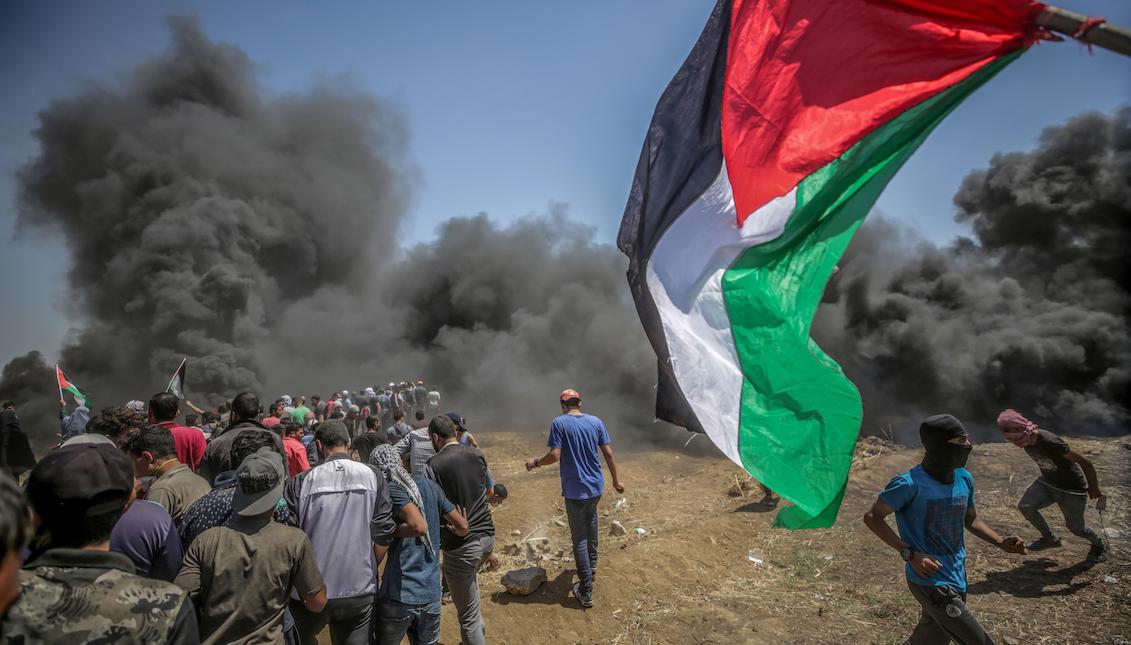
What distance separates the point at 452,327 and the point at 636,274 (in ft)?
92.3

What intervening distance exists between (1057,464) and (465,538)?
5.14m

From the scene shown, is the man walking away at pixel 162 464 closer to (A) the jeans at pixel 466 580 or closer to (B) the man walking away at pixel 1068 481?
(A) the jeans at pixel 466 580

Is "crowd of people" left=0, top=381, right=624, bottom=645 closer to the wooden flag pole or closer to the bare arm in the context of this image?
the wooden flag pole

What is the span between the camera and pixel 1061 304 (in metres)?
16.0

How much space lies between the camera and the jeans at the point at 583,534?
4.80 m

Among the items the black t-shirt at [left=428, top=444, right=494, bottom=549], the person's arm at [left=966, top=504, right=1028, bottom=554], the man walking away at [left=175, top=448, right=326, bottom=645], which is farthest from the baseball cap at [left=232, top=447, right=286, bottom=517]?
the person's arm at [left=966, top=504, right=1028, bottom=554]

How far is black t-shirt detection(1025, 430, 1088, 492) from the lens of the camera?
16.4 feet

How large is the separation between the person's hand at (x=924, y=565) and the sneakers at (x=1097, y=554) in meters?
3.56

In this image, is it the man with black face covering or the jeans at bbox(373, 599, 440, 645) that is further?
the jeans at bbox(373, 599, 440, 645)

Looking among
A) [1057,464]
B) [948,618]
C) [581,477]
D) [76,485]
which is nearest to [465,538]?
[581,477]

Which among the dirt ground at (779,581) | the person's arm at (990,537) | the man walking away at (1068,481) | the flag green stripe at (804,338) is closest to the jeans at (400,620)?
the dirt ground at (779,581)

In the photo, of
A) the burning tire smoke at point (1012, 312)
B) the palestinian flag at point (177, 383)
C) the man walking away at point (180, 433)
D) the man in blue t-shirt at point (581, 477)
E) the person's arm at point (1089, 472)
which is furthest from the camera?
the burning tire smoke at point (1012, 312)

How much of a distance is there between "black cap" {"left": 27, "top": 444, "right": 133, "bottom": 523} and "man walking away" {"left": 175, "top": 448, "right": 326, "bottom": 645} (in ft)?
2.16

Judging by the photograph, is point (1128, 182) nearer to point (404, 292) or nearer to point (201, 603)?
point (201, 603)
